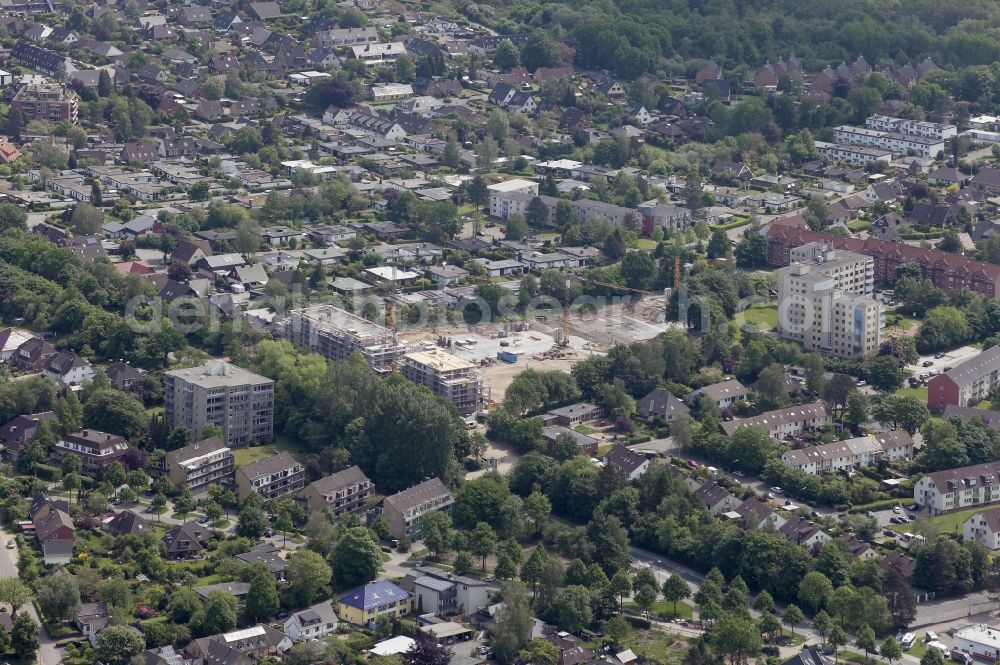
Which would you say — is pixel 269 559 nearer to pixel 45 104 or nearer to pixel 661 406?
pixel 661 406

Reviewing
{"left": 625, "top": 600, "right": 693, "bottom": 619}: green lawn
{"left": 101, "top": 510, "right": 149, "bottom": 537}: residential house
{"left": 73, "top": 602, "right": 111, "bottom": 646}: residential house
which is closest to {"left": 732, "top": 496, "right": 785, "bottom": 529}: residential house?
{"left": 625, "top": 600, "right": 693, "bottom": 619}: green lawn

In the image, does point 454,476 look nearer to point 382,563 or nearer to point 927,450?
point 382,563

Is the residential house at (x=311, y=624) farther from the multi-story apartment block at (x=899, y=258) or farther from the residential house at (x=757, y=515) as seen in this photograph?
the multi-story apartment block at (x=899, y=258)

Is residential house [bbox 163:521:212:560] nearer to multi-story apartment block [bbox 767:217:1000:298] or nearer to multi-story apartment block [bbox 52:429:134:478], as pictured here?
multi-story apartment block [bbox 52:429:134:478]

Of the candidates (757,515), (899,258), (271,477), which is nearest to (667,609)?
(757,515)

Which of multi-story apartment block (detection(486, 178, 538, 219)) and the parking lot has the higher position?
the parking lot

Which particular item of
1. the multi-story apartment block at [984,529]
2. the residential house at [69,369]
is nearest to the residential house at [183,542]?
the residential house at [69,369]

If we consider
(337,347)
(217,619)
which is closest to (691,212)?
(337,347)
